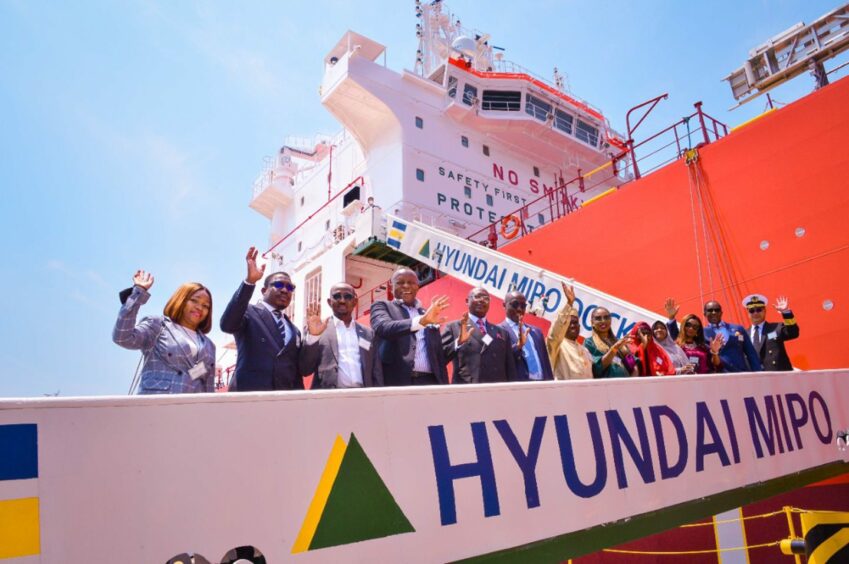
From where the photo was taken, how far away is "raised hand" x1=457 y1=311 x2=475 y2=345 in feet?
12.3

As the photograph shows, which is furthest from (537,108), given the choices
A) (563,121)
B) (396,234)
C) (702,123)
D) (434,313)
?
(434,313)

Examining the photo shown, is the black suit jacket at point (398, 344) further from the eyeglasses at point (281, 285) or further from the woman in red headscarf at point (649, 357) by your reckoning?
the woman in red headscarf at point (649, 357)

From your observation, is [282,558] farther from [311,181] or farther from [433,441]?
[311,181]

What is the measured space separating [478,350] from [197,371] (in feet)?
6.08

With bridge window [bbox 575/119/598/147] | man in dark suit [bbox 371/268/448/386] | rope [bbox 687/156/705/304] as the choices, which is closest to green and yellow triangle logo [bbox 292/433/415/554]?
man in dark suit [bbox 371/268/448/386]

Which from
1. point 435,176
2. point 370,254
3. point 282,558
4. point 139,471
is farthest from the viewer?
point 435,176

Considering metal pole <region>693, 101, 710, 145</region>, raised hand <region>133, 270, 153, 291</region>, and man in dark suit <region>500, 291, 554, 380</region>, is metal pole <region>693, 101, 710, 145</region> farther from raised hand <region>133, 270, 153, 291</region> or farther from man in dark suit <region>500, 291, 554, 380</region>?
raised hand <region>133, 270, 153, 291</region>

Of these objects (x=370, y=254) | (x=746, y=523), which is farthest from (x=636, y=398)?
(x=370, y=254)

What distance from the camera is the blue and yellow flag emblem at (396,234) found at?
1063cm

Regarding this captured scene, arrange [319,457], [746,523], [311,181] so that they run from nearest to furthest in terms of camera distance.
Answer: [319,457] < [746,523] < [311,181]

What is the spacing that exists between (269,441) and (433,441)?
0.64 m

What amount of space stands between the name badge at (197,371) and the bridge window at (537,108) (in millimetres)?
13495

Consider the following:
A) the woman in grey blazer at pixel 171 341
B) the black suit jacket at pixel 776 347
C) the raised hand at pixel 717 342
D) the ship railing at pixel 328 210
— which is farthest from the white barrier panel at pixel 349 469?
the ship railing at pixel 328 210

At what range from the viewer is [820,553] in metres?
2.74
